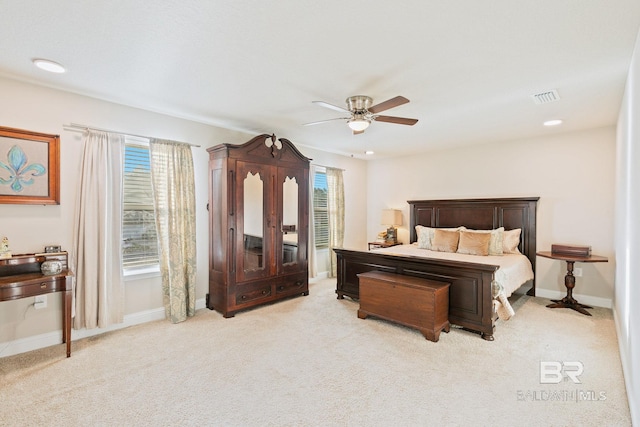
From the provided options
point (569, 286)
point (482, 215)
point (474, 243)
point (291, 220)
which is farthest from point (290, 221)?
point (569, 286)

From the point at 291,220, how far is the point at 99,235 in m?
2.28

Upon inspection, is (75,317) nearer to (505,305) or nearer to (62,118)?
A: (62,118)

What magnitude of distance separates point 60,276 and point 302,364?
2.24 m

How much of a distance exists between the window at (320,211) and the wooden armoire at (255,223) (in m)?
1.00

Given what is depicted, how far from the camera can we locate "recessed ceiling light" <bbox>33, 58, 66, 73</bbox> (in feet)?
8.11

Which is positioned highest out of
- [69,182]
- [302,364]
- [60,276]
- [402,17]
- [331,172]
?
[402,17]

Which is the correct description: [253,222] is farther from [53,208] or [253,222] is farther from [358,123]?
[53,208]

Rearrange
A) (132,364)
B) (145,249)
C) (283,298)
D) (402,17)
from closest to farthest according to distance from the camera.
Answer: (402,17)
(132,364)
(145,249)
(283,298)

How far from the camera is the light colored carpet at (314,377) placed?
6.66 feet

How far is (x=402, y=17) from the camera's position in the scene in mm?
1897

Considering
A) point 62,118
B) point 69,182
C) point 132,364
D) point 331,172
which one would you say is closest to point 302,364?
point 132,364

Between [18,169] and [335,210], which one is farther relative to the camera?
[335,210]

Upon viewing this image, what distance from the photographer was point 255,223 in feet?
13.4
